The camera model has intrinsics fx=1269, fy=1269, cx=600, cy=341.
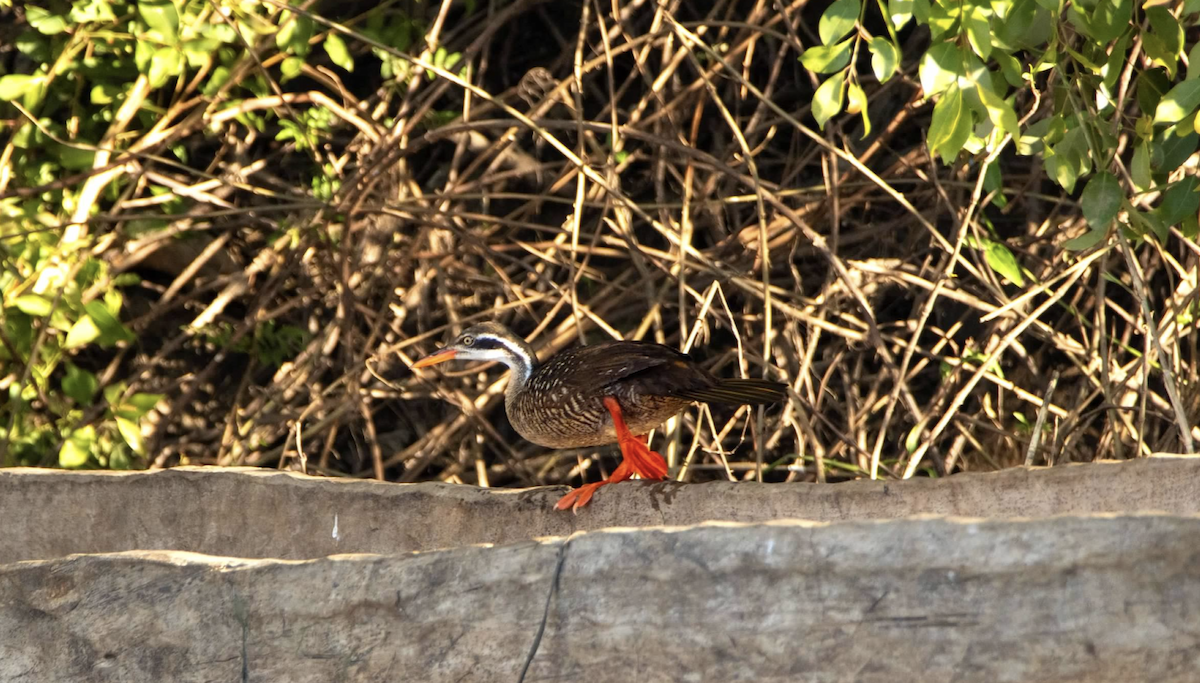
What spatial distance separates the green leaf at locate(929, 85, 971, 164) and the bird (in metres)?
0.98

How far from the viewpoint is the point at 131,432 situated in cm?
447

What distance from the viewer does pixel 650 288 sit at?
176 inches

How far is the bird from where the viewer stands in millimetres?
3172

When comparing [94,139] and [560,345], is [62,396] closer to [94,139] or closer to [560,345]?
[94,139]

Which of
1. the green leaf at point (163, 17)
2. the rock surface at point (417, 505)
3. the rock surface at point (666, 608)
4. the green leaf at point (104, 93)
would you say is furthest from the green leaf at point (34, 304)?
the rock surface at point (666, 608)

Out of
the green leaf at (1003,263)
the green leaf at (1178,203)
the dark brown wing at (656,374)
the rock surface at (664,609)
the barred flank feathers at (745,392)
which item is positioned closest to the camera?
the rock surface at (664,609)

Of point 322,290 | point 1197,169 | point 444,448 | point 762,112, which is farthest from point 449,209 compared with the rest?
point 1197,169

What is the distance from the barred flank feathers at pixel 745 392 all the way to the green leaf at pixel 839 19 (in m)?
1.11

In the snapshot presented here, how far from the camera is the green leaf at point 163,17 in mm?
3936

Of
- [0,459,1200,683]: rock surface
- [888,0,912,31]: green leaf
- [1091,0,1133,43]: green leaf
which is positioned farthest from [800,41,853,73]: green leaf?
[0,459,1200,683]: rock surface

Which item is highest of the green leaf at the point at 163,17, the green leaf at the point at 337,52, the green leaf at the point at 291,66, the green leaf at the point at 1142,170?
the green leaf at the point at 1142,170

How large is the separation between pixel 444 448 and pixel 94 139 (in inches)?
71.9

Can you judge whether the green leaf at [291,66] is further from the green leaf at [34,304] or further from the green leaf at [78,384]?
the green leaf at [78,384]

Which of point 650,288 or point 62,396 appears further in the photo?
point 62,396
